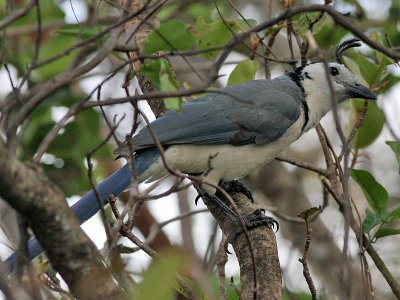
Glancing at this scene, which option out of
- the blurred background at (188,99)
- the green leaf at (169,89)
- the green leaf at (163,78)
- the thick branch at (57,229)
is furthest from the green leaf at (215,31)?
the thick branch at (57,229)

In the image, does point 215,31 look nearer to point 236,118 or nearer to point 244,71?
point 244,71

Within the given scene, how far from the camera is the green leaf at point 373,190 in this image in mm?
3115

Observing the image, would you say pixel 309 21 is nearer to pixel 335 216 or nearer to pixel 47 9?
pixel 47 9

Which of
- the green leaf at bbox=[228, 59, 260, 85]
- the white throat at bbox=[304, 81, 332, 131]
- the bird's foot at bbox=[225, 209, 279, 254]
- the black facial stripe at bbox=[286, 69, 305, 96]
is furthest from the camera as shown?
the black facial stripe at bbox=[286, 69, 305, 96]

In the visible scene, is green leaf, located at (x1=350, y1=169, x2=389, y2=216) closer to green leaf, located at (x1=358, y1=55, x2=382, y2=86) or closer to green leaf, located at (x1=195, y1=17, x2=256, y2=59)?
green leaf, located at (x1=358, y1=55, x2=382, y2=86)

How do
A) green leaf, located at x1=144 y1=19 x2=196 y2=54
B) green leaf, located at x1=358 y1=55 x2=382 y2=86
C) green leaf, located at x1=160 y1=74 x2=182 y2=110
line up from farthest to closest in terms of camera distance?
green leaf, located at x1=358 y1=55 x2=382 y2=86 < green leaf, located at x1=144 y1=19 x2=196 y2=54 < green leaf, located at x1=160 y1=74 x2=182 y2=110

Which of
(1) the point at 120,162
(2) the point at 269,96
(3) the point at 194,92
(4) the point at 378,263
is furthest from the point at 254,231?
(1) the point at 120,162

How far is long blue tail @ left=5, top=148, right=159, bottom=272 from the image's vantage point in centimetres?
302

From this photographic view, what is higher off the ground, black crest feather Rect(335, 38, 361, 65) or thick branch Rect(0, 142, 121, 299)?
black crest feather Rect(335, 38, 361, 65)

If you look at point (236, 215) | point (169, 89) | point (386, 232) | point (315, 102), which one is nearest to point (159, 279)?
point (169, 89)

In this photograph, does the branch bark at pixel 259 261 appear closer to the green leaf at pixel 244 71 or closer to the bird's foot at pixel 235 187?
the bird's foot at pixel 235 187

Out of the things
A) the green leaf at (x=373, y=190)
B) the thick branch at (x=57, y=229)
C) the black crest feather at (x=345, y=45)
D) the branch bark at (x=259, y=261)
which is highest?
the black crest feather at (x=345, y=45)

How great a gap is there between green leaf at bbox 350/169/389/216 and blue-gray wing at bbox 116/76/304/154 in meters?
0.75

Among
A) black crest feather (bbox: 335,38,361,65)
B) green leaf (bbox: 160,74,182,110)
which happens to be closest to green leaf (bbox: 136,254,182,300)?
green leaf (bbox: 160,74,182,110)
